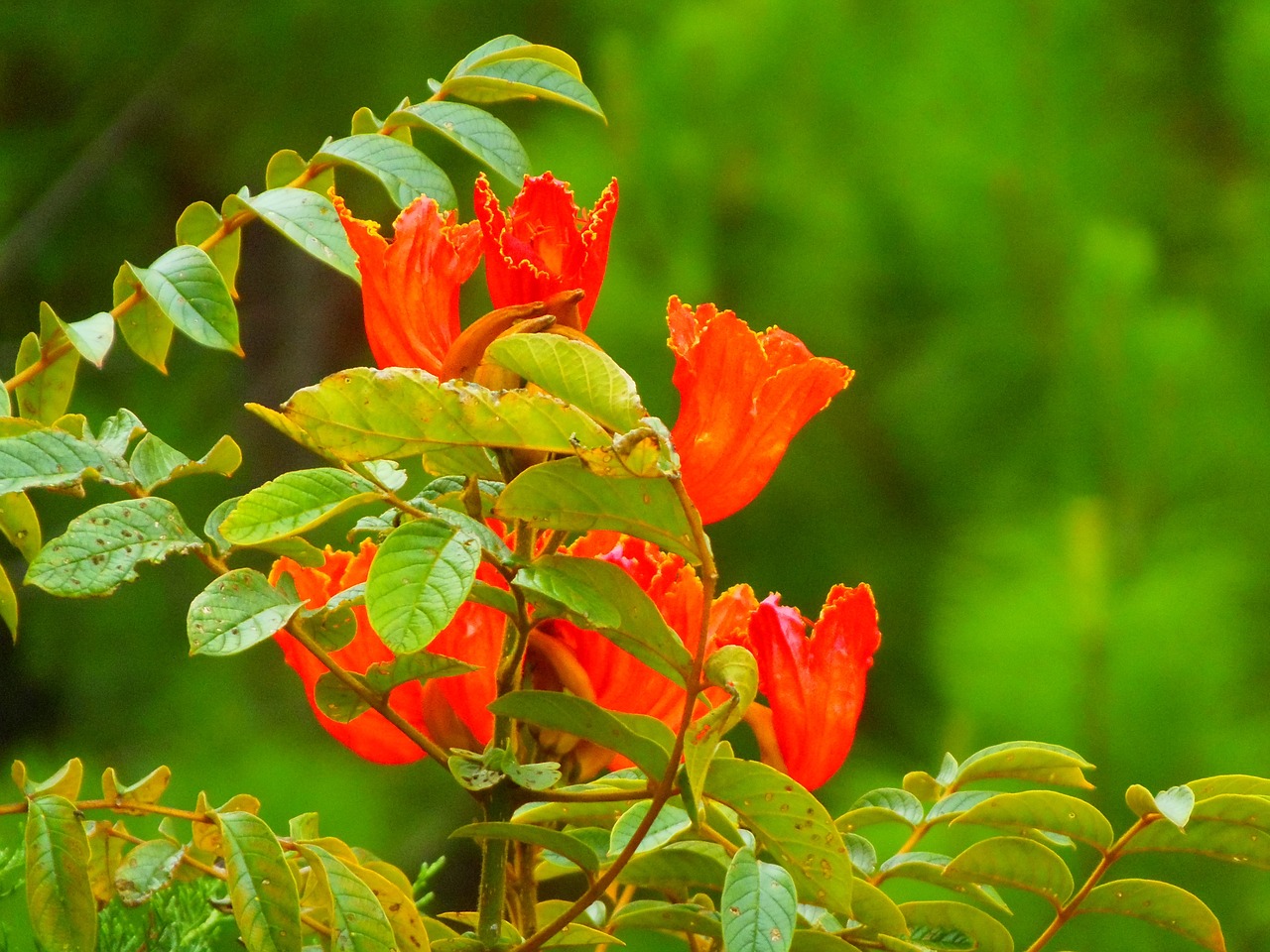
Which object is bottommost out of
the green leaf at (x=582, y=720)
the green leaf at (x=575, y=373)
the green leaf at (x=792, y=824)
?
the green leaf at (x=792, y=824)

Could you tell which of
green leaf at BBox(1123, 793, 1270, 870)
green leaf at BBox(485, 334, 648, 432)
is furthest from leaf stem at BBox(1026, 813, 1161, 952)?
green leaf at BBox(485, 334, 648, 432)

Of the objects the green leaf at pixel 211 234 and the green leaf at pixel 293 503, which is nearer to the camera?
the green leaf at pixel 293 503

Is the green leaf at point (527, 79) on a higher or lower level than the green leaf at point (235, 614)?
higher

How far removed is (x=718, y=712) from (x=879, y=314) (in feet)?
3.78

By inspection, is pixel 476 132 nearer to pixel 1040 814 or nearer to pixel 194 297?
pixel 194 297

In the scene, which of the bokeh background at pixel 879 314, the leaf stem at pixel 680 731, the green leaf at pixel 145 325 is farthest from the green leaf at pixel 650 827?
the bokeh background at pixel 879 314

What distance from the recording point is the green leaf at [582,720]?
0.33 m

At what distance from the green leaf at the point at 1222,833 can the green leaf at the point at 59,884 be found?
28cm

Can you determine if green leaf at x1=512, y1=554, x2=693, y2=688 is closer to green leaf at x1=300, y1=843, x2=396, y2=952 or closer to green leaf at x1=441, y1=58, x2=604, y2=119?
green leaf at x1=300, y1=843, x2=396, y2=952

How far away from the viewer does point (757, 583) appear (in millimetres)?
1416

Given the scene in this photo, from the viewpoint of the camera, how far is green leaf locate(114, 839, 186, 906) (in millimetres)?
403

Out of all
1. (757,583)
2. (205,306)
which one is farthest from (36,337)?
(757,583)

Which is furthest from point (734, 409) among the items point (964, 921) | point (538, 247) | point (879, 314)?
point (879, 314)

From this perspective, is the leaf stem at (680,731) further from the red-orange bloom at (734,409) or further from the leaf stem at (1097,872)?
the leaf stem at (1097,872)
